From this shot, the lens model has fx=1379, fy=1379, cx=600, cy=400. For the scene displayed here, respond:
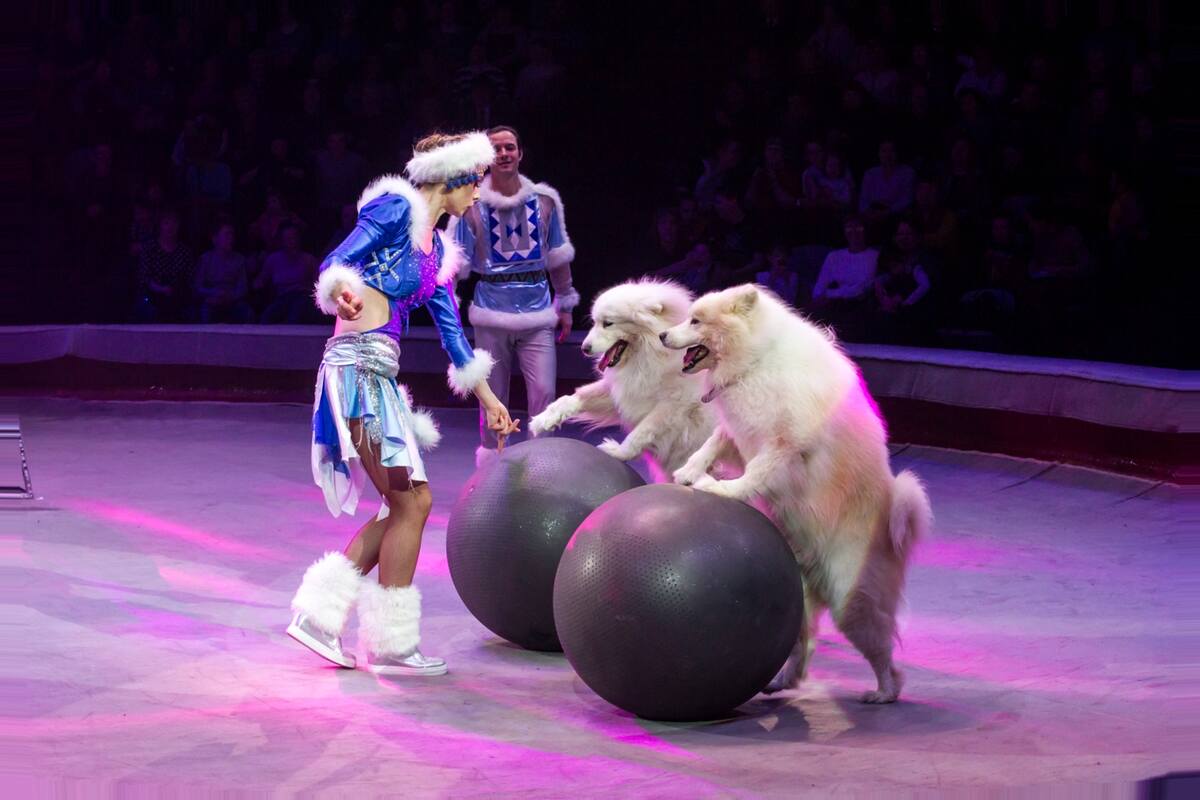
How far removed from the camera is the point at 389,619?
16.0 feet

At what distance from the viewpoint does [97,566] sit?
21.0 ft

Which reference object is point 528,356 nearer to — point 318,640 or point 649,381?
point 649,381

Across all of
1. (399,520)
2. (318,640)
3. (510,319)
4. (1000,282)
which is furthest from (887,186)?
(318,640)

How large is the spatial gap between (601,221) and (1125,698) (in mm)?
7640

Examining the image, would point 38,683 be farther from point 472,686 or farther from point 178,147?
point 178,147

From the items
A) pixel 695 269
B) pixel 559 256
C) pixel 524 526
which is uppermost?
pixel 559 256

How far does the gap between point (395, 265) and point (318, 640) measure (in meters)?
1.35

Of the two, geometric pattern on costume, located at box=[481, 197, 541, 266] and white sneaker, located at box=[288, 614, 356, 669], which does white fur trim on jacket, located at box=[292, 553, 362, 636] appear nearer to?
→ white sneaker, located at box=[288, 614, 356, 669]

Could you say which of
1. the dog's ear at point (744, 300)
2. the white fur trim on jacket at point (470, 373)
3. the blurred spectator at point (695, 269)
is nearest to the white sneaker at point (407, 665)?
the white fur trim on jacket at point (470, 373)

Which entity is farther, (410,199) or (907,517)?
(410,199)

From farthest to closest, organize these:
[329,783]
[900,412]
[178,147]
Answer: [178,147] → [900,412] → [329,783]

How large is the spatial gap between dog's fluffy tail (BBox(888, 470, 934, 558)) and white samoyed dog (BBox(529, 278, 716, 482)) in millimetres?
1057

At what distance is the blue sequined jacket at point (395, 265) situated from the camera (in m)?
4.72

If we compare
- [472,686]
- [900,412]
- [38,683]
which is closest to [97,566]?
[38,683]
